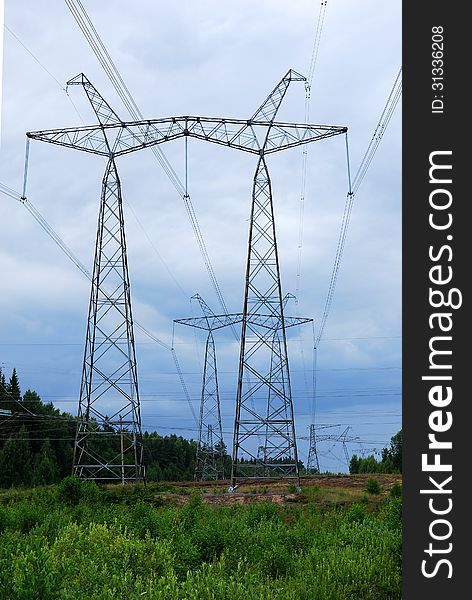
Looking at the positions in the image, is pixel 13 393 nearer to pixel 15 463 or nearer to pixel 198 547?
pixel 15 463

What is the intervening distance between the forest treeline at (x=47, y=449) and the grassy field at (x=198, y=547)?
23449 millimetres

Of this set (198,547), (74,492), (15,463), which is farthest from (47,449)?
(198,547)

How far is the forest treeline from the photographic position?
55344mm

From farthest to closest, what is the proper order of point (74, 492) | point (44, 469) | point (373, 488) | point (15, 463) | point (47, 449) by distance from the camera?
1. point (47, 449)
2. point (15, 463)
3. point (44, 469)
4. point (373, 488)
5. point (74, 492)

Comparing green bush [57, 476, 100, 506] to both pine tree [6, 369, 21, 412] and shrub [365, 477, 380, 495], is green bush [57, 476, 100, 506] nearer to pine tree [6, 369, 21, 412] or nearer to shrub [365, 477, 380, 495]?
shrub [365, 477, 380, 495]

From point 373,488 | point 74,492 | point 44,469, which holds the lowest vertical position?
point 44,469

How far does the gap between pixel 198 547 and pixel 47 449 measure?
48.0 metres

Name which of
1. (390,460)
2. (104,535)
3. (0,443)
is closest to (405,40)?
(104,535)

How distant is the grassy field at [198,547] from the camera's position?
10.9m

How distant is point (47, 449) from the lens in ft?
199

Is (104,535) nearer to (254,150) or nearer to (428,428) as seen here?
(428,428)

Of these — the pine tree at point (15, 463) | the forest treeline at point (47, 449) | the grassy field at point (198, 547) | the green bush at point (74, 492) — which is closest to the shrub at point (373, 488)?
the grassy field at point (198, 547)

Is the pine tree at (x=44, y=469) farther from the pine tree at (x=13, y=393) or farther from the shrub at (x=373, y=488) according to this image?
the shrub at (x=373, y=488)

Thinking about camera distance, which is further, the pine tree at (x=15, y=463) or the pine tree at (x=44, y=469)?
the pine tree at (x=15, y=463)
